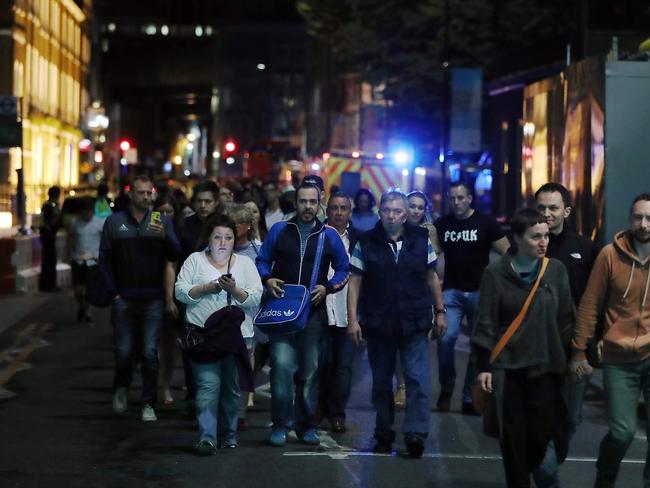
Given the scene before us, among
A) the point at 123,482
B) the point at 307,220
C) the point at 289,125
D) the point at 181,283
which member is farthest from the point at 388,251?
the point at 289,125

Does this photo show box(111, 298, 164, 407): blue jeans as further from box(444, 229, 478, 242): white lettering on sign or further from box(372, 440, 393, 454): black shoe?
box(444, 229, 478, 242): white lettering on sign

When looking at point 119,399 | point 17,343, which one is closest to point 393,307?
point 119,399

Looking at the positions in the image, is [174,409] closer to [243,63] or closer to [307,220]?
[307,220]

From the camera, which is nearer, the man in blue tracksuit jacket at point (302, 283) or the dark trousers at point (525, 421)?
the dark trousers at point (525, 421)

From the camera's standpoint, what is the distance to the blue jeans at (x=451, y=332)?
1192 cm

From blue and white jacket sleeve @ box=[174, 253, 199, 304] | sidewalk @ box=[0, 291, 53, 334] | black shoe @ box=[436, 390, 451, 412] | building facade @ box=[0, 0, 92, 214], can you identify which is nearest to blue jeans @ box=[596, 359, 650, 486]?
blue and white jacket sleeve @ box=[174, 253, 199, 304]

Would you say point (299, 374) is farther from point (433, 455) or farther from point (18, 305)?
point (18, 305)

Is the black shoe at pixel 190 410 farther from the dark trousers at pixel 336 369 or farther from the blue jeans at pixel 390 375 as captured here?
the blue jeans at pixel 390 375

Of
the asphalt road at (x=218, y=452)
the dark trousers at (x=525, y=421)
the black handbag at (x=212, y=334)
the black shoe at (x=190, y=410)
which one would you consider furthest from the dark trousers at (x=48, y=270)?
the dark trousers at (x=525, y=421)

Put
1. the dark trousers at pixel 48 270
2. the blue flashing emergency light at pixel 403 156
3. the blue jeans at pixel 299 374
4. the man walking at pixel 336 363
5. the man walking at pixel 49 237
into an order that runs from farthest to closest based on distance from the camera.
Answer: the blue flashing emergency light at pixel 403 156, the dark trousers at pixel 48 270, the man walking at pixel 49 237, the man walking at pixel 336 363, the blue jeans at pixel 299 374

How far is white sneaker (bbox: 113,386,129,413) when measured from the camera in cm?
1167

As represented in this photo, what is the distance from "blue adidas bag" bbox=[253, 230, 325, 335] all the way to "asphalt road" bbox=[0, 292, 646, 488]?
2.78ft

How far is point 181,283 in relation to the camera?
9.84 m

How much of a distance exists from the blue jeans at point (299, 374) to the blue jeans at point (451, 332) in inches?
73.4
